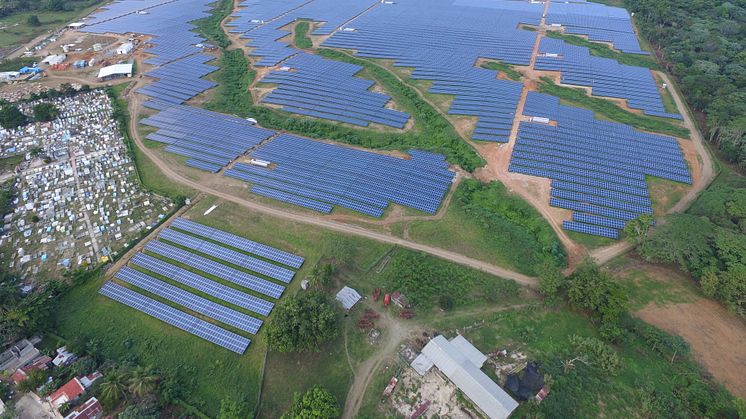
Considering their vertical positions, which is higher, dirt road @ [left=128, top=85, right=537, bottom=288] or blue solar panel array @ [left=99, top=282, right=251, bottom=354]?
dirt road @ [left=128, top=85, right=537, bottom=288]

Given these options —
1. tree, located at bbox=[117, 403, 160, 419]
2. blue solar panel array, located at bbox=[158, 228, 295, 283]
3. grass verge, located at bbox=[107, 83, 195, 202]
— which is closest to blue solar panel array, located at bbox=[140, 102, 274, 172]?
grass verge, located at bbox=[107, 83, 195, 202]

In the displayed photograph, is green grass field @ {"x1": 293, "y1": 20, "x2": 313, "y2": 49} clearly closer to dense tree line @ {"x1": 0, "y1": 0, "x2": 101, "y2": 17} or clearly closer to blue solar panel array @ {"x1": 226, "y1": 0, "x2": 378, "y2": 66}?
blue solar panel array @ {"x1": 226, "y1": 0, "x2": 378, "y2": 66}

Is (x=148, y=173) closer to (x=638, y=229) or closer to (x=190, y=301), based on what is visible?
(x=190, y=301)

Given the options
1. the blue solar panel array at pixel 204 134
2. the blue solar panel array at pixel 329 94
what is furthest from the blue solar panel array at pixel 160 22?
the blue solar panel array at pixel 329 94

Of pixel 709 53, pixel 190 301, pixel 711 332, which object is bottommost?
pixel 711 332

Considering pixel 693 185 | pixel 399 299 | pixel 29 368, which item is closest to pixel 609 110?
pixel 693 185

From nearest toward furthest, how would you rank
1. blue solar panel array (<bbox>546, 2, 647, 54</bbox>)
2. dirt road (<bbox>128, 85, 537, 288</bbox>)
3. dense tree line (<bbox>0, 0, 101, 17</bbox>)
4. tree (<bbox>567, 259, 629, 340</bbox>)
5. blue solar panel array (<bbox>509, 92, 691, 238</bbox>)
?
tree (<bbox>567, 259, 629, 340</bbox>), dirt road (<bbox>128, 85, 537, 288</bbox>), blue solar panel array (<bbox>509, 92, 691, 238</bbox>), blue solar panel array (<bbox>546, 2, 647, 54</bbox>), dense tree line (<bbox>0, 0, 101, 17</bbox>)
